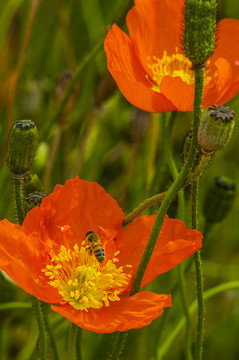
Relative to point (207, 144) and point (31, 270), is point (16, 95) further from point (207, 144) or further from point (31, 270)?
point (207, 144)

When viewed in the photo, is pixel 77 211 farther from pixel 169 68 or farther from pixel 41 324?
pixel 169 68

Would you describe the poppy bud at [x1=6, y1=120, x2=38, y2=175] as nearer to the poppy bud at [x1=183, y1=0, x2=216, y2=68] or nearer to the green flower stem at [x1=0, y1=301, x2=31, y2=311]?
the poppy bud at [x1=183, y1=0, x2=216, y2=68]

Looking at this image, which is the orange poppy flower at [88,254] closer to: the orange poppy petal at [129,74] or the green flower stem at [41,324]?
the green flower stem at [41,324]

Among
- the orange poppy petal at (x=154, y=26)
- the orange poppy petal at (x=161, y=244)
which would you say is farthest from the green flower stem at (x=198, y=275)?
the orange poppy petal at (x=154, y=26)

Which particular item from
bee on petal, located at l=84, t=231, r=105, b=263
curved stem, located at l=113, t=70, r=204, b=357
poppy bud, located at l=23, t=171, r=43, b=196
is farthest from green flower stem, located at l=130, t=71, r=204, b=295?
poppy bud, located at l=23, t=171, r=43, b=196

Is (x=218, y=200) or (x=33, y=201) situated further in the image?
(x=218, y=200)

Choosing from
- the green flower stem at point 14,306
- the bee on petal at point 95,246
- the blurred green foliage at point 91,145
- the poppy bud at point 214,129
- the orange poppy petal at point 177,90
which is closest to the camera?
the poppy bud at point 214,129

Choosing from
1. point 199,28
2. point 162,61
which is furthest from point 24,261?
point 162,61

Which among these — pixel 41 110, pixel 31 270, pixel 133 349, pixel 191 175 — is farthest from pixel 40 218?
pixel 41 110
